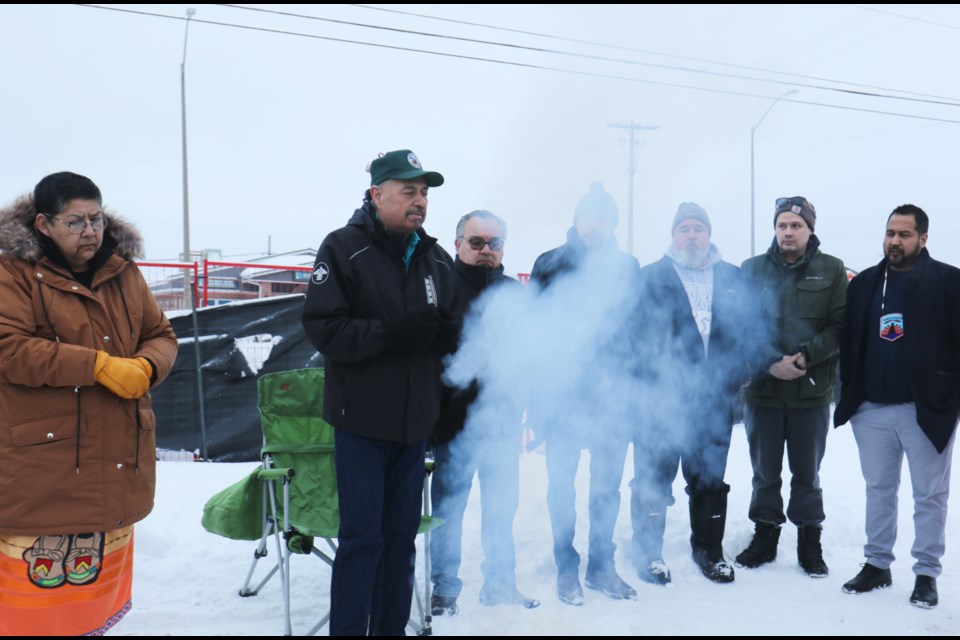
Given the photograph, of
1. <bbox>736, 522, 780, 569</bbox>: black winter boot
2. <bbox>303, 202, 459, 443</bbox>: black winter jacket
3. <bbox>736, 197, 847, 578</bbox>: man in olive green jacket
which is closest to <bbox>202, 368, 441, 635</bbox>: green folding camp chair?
<bbox>303, 202, 459, 443</bbox>: black winter jacket

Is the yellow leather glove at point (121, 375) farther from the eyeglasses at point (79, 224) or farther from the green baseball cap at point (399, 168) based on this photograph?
the green baseball cap at point (399, 168)

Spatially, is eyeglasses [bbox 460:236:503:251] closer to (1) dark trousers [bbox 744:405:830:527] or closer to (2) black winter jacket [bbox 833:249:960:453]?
(1) dark trousers [bbox 744:405:830:527]

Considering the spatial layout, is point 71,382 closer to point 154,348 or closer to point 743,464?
point 154,348

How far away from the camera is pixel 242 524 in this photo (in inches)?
134

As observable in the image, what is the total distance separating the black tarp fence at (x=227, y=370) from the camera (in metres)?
6.46

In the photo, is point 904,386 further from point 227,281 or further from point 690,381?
point 227,281

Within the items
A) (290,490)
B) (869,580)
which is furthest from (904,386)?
(290,490)

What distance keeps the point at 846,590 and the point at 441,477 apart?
7.47ft

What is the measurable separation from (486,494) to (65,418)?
2.04 metres

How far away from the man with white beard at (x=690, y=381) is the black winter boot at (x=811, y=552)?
19.0 inches

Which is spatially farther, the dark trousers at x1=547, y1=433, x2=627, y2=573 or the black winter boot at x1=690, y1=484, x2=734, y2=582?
the black winter boot at x1=690, y1=484, x2=734, y2=582

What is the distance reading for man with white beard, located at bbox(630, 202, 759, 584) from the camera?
3.93m

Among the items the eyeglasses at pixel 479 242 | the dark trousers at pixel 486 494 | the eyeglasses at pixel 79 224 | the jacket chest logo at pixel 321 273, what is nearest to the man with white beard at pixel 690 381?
the dark trousers at pixel 486 494

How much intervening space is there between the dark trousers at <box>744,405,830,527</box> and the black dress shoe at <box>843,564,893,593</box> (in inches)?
14.0
